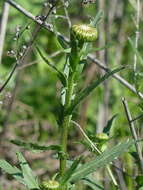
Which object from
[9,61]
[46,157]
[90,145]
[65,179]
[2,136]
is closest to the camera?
[65,179]

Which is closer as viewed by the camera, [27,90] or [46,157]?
[46,157]

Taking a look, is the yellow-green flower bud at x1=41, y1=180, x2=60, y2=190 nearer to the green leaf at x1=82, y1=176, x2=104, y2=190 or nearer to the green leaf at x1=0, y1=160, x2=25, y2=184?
the green leaf at x1=0, y1=160, x2=25, y2=184

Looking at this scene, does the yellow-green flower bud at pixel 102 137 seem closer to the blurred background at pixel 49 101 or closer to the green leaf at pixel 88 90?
the green leaf at pixel 88 90

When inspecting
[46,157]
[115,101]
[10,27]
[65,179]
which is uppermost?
[10,27]

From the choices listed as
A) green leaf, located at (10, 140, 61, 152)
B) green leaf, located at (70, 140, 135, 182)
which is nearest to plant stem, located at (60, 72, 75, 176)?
green leaf, located at (10, 140, 61, 152)

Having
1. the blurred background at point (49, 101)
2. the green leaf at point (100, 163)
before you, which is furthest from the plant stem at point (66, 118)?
the blurred background at point (49, 101)

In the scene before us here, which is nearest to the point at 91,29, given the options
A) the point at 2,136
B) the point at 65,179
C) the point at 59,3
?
the point at 59,3

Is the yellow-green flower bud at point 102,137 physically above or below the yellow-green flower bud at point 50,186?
above

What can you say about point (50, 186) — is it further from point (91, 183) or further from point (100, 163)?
point (91, 183)

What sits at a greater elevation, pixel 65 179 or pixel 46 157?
pixel 65 179

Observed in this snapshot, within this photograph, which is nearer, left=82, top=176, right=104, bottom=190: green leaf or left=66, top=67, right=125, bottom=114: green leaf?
left=66, top=67, right=125, bottom=114: green leaf

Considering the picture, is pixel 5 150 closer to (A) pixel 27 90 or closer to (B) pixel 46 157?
(B) pixel 46 157
